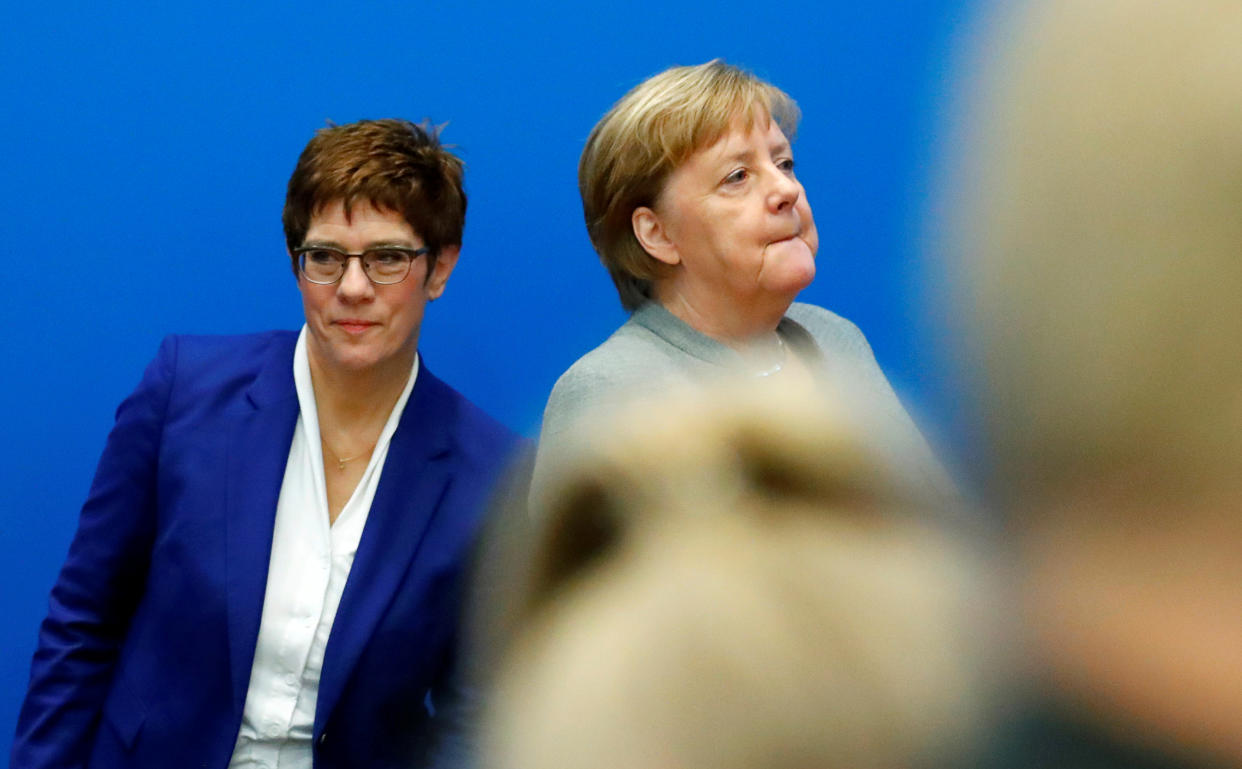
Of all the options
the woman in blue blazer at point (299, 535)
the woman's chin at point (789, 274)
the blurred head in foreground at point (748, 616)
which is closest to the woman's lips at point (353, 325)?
the woman in blue blazer at point (299, 535)

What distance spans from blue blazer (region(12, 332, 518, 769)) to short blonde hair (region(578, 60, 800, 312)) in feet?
1.12

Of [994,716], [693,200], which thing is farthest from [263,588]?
[994,716]

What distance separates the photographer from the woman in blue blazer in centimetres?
149

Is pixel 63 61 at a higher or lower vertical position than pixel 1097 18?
higher

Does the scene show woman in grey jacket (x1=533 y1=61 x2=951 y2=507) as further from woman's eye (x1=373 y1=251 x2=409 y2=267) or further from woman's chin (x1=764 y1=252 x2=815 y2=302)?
woman's eye (x1=373 y1=251 x2=409 y2=267)

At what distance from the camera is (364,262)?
5.05 ft

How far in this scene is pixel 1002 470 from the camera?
24 cm

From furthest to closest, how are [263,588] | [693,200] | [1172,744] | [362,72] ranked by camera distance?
[362,72]
[263,588]
[693,200]
[1172,744]

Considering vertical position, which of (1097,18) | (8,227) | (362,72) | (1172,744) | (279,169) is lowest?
(1172,744)

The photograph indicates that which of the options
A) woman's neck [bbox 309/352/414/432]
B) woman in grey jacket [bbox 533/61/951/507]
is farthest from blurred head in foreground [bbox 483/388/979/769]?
woman's neck [bbox 309/352/414/432]

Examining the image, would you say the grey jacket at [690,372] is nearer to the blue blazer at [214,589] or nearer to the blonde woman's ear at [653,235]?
the blonde woman's ear at [653,235]

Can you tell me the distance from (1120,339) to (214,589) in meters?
1.40

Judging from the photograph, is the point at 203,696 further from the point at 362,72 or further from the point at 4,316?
the point at 362,72

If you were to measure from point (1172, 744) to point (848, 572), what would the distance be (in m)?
0.06
